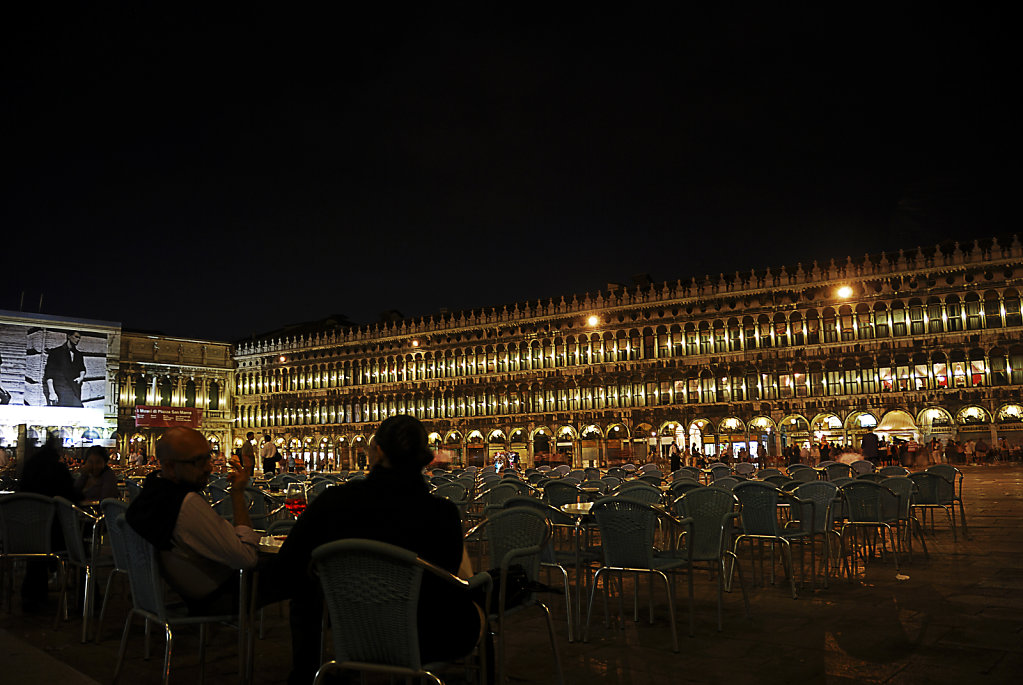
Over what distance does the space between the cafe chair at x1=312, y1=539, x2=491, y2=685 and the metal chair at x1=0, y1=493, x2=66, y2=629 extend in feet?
14.1

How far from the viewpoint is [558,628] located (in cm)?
582

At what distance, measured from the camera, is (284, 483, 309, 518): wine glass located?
607 centimetres

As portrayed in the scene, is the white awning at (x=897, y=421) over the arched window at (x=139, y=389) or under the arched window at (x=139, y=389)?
under

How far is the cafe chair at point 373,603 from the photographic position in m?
2.73

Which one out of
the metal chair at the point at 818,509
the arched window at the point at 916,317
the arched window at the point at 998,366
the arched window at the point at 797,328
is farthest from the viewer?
the arched window at the point at 797,328

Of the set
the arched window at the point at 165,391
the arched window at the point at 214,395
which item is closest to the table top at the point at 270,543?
the arched window at the point at 165,391

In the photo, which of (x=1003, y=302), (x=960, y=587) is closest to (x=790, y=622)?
(x=960, y=587)

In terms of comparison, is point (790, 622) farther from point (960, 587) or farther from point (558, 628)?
point (960, 587)

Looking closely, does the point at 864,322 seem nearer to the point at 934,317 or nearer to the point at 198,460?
the point at 934,317

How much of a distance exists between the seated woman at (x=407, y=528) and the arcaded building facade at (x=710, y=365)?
32.7 m

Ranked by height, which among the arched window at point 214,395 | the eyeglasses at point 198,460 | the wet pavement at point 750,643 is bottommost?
the wet pavement at point 750,643

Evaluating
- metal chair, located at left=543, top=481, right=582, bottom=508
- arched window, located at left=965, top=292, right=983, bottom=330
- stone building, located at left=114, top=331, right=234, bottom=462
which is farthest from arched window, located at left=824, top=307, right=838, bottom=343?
stone building, located at left=114, top=331, right=234, bottom=462

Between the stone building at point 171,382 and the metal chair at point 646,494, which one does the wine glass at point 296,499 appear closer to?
the metal chair at point 646,494

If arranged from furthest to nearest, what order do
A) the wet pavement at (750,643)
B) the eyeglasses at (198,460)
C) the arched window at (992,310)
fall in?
1. the arched window at (992,310)
2. the wet pavement at (750,643)
3. the eyeglasses at (198,460)
